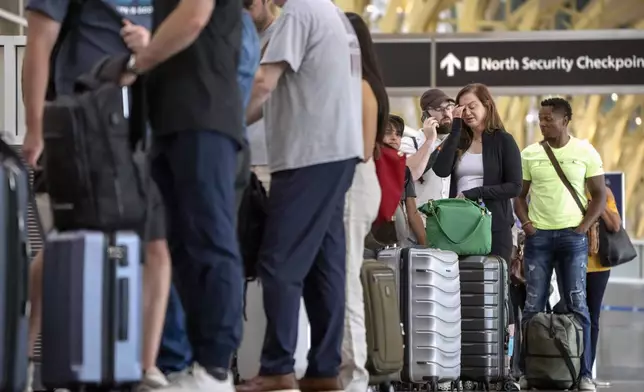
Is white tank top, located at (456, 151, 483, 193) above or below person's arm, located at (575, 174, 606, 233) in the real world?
above

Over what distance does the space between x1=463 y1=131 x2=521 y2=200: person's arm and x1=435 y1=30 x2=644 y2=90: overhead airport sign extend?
448 centimetres

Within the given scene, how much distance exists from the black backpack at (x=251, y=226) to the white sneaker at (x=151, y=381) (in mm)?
1051

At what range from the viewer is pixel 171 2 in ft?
14.5

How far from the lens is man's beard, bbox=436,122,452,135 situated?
8.90 m

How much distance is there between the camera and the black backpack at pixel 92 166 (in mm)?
3902

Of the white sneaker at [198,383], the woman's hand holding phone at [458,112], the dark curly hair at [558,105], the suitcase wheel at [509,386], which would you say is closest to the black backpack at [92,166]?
the white sneaker at [198,383]

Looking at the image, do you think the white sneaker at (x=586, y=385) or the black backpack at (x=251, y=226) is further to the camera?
the white sneaker at (x=586, y=385)

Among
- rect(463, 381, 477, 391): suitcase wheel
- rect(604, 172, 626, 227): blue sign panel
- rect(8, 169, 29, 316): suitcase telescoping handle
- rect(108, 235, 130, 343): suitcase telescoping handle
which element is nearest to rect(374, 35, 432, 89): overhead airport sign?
rect(604, 172, 626, 227): blue sign panel

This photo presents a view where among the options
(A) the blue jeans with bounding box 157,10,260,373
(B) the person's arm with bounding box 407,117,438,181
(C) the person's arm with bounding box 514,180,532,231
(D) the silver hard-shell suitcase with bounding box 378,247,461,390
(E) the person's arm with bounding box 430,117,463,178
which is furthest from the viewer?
(C) the person's arm with bounding box 514,180,532,231

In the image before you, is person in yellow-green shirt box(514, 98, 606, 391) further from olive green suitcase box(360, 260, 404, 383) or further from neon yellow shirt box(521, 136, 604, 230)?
olive green suitcase box(360, 260, 404, 383)

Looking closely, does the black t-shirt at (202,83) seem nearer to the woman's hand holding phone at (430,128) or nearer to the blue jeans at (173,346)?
the blue jeans at (173,346)

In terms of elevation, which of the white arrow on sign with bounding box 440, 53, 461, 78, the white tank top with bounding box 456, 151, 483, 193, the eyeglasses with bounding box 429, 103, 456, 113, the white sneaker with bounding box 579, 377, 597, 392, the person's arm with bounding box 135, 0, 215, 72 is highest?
the white arrow on sign with bounding box 440, 53, 461, 78

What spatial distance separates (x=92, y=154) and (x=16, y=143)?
2173mm

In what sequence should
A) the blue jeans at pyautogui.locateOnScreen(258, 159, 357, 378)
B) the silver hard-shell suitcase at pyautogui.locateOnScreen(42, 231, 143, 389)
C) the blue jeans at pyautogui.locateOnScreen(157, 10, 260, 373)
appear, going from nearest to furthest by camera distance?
the silver hard-shell suitcase at pyautogui.locateOnScreen(42, 231, 143, 389)
the blue jeans at pyautogui.locateOnScreen(157, 10, 260, 373)
the blue jeans at pyautogui.locateOnScreen(258, 159, 357, 378)
